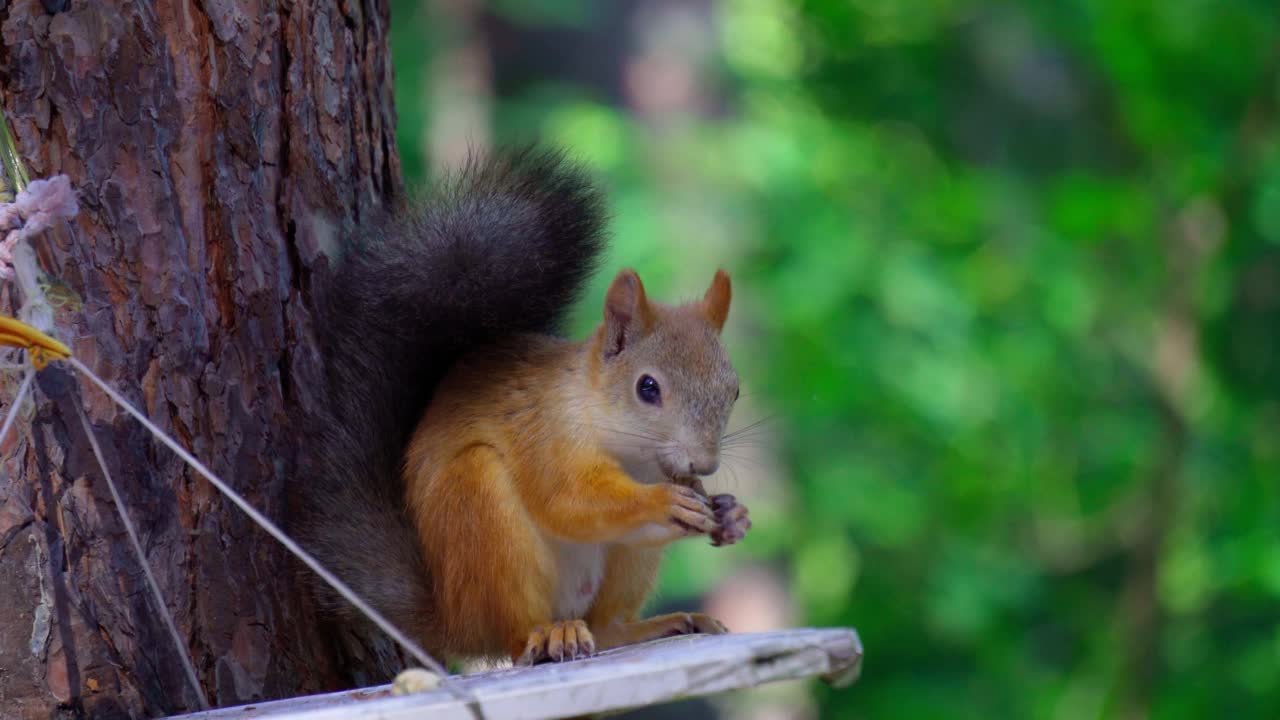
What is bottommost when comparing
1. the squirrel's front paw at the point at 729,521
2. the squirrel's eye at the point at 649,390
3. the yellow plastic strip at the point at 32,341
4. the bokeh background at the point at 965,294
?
the bokeh background at the point at 965,294

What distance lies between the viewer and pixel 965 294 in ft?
16.3

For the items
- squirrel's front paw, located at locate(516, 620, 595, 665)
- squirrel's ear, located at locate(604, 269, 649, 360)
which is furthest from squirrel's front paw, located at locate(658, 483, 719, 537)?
squirrel's ear, located at locate(604, 269, 649, 360)

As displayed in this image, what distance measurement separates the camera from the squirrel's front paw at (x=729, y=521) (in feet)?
4.64

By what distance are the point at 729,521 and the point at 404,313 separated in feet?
1.46

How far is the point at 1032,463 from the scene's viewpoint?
535 cm

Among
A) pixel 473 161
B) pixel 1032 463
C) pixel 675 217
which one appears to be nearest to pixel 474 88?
pixel 675 217

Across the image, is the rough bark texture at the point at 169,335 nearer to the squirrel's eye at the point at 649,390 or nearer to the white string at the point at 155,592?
the white string at the point at 155,592

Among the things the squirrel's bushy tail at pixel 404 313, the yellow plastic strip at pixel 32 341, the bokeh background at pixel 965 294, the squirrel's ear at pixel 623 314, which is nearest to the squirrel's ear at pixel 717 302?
the squirrel's ear at pixel 623 314

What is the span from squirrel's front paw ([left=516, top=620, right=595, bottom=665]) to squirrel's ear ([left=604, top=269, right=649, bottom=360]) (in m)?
0.39

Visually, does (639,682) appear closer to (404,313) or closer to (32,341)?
(32,341)

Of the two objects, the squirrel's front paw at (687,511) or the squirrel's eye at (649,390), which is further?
the squirrel's eye at (649,390)

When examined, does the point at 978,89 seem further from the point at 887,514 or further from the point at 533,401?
the point at 533,401

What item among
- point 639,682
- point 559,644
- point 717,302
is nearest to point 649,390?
point 717,302

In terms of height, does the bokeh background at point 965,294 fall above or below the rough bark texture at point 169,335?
below
